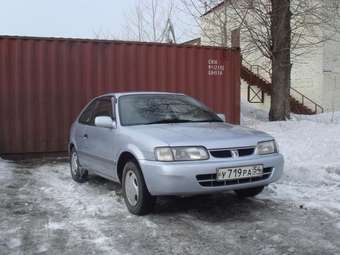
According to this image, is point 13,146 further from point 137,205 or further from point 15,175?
point 137,205

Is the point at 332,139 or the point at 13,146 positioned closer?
the point at 332,139

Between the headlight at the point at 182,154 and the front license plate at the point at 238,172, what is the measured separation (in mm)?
245

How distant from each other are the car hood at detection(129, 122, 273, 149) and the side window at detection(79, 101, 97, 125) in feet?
5.66

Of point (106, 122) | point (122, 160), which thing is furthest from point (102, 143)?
point (122, 160)

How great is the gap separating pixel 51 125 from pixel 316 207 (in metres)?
6.96

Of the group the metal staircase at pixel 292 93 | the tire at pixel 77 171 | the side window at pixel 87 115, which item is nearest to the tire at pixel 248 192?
the side window at pixel 87 115

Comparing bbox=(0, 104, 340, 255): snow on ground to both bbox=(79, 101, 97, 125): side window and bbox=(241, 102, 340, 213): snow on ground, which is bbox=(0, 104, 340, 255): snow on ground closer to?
bbox=(241, 102, 340, 213): snow on ground

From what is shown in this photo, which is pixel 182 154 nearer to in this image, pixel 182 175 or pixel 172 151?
pixel 172 151

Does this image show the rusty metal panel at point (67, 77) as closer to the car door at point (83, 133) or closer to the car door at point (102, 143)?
the car door at point (83, 133)

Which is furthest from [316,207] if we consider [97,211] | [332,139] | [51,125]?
[51,125]

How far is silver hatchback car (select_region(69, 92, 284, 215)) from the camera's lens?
17.5 feet

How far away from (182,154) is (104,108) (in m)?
2.24

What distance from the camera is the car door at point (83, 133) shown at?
7500 mm

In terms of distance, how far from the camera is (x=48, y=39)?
36.7 feet
